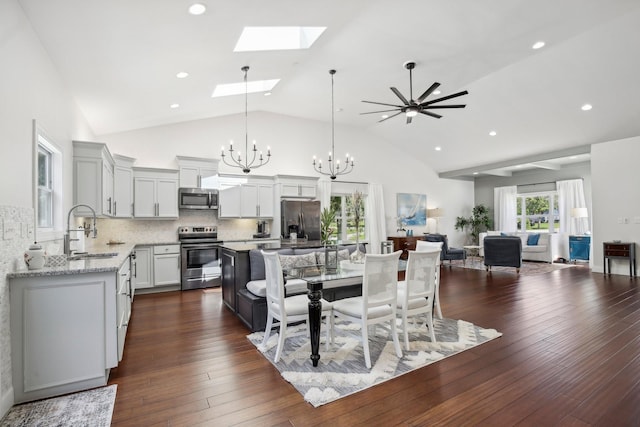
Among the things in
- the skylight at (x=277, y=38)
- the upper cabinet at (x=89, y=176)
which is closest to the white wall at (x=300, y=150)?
the upper cabinet at (x=89, y=176)

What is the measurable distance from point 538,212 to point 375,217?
19.8 ft

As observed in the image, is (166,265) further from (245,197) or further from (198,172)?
(245,197)

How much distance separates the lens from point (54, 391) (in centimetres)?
237

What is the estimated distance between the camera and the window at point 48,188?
3.14 metres

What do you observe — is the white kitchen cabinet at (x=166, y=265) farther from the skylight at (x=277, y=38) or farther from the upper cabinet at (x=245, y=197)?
the skylight at (x=277, y=38)

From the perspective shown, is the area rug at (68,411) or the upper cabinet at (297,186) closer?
the area rug at (68,411)

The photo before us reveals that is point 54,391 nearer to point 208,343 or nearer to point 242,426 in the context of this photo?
point 208,343

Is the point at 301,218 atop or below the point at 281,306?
atop

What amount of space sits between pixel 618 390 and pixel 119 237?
6917 mm

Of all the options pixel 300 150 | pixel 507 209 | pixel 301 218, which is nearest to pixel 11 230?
pixel 301 218

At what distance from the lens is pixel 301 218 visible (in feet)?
23.6

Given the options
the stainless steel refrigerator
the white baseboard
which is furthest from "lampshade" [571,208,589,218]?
the white baseboard

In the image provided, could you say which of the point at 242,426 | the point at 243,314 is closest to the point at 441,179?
the point at 243,314

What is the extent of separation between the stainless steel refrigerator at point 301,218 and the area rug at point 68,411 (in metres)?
4.80
